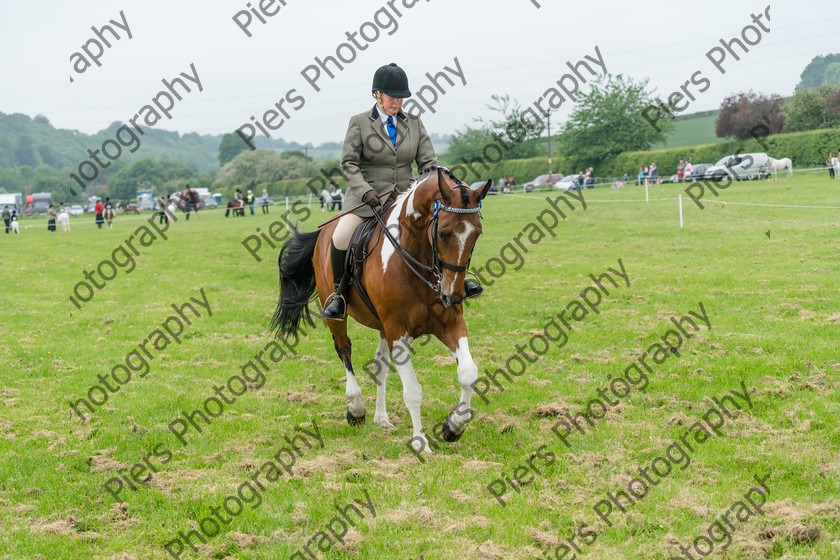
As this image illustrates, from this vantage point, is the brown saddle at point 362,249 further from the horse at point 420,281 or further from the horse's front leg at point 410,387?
the horse's front leg at point 410,387

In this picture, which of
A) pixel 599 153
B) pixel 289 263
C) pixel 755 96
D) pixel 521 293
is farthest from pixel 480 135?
pixel 289 263

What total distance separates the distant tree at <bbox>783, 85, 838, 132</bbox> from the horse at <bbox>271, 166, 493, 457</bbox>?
5270 cm

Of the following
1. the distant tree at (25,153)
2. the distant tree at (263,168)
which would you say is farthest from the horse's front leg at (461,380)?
the distant tree at (25,153)

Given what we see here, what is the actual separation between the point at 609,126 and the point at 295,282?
2292 inches

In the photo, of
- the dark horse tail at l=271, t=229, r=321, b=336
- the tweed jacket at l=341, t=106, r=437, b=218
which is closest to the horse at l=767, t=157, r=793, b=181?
the dark horse tail at l=271, t=229, r=321, b=336

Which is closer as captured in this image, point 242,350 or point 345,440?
point 345,440

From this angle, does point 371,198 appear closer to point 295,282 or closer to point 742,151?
point 295,282

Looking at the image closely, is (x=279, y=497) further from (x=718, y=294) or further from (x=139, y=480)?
(x=718, y=294)

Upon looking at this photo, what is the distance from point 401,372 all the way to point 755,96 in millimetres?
60513

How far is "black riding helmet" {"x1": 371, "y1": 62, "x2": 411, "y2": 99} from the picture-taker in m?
5.99

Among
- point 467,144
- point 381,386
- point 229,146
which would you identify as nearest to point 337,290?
point 381,386

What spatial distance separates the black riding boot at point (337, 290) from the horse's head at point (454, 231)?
68.8 inches

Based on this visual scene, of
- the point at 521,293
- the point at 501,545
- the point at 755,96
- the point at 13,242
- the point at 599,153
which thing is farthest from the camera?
the point at 599,153

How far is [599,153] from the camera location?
6088 cm
